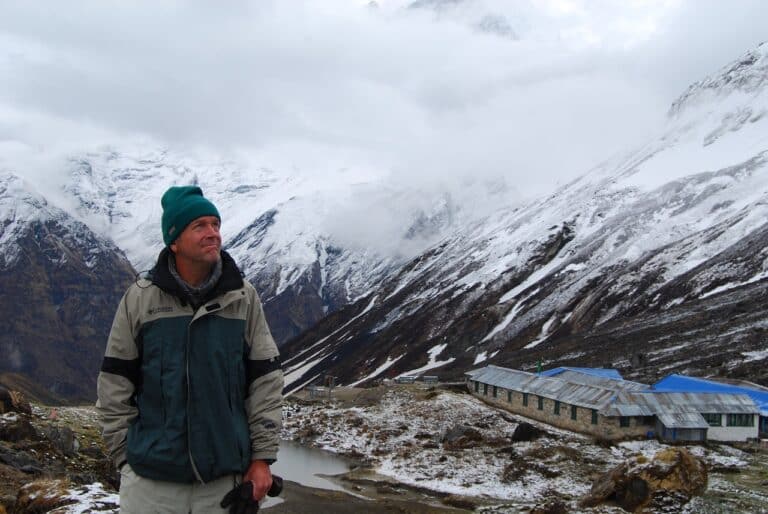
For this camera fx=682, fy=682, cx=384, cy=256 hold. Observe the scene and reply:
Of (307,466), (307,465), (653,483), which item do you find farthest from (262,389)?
(307,465)

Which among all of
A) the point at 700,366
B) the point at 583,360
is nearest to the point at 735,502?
the point at 700,366

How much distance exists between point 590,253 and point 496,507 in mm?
150048

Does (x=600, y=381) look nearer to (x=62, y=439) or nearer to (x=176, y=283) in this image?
(x=62, y=439)

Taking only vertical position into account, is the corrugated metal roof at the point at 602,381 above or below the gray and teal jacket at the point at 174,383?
below

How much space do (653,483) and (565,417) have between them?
26.5m

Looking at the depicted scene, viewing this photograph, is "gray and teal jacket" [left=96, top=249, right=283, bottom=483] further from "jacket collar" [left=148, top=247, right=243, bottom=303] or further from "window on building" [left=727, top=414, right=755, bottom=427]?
"window on building" [left=727, top=414, right=755, bottom=427]

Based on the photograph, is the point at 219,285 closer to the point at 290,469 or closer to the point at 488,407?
the point at 290,469

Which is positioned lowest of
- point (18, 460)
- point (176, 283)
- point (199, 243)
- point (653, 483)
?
point (653, 483)

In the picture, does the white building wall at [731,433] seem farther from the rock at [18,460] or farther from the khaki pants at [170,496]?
the khaki pants at [170,496]

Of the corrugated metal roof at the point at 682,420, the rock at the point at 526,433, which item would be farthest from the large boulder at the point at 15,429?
the corrugated metal roof at the point at 682,420

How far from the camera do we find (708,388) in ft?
194

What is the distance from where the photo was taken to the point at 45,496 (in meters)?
13.8

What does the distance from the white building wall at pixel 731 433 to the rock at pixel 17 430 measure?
45.0 metres

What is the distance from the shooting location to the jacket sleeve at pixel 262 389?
6.53 metres
